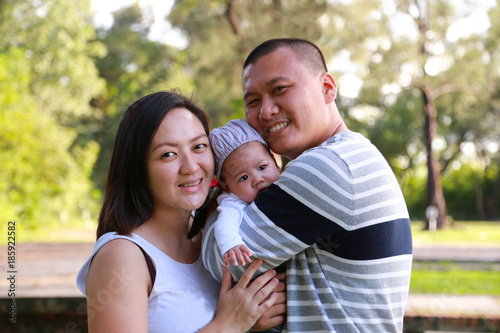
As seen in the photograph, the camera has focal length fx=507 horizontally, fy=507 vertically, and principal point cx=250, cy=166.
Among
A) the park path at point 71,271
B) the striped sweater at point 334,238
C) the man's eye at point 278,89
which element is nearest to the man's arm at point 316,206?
the striped sweater at point 334,238

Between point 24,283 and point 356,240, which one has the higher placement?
point 356,240

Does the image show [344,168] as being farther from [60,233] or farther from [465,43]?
[465,43]

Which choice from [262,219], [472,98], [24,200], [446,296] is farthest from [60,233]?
[262,219]

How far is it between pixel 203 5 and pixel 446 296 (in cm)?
753

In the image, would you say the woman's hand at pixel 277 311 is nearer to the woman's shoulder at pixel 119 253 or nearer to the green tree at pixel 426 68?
the woman's shoulder at pixel 119 253

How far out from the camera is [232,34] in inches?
412

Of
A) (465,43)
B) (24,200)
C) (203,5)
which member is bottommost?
(24,200)

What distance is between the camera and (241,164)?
207cm

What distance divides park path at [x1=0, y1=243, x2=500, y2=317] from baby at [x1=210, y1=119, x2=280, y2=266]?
2.78m

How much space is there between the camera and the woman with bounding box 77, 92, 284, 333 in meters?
1.73

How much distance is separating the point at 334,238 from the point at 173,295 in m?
0.63

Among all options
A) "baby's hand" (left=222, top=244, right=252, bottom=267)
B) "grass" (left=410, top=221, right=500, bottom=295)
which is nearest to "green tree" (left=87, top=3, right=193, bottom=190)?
"grass" (left=410, top=221, right=500, bottom=295)

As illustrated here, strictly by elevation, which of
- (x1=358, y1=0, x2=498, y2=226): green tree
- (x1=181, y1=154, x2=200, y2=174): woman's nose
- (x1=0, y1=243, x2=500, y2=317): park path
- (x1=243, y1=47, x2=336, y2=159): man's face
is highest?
(x1=358, y1=0, x2=498, y2=226): green tree

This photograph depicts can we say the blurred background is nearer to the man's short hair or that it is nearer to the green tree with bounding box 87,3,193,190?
the green tree with bounding box 87,3,193,190
